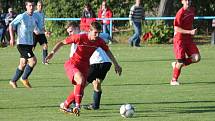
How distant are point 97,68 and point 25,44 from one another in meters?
3.85

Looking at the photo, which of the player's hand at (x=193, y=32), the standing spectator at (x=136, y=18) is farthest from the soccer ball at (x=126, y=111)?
the standing spectator at (x=136, y=18)

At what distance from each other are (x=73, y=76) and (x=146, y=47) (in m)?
16.9

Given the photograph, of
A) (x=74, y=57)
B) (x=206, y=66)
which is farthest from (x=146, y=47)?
(x=74, y=57)

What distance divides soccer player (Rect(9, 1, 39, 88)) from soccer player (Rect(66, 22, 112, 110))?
3333 mm

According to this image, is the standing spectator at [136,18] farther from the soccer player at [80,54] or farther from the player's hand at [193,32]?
the soccer player at [80,54]

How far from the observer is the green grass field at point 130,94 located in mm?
11227

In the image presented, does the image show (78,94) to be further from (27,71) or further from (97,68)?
(27,71)

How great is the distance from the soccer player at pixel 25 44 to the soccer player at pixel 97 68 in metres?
3.33

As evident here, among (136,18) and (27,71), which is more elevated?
(27,71)

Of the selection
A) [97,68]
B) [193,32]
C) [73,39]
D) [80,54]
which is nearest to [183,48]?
[193,32]

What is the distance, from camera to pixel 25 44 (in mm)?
15500

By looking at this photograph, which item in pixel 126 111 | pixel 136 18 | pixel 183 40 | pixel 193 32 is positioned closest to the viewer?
pixel 126 111

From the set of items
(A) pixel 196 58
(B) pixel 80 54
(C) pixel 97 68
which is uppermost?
(B) pixel 80 54

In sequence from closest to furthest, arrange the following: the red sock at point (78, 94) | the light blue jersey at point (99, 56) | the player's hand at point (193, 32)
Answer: the red sock at point (78, 94)
the light blue jersey at point (99, 56)
the player's hand at point (193, 32)
